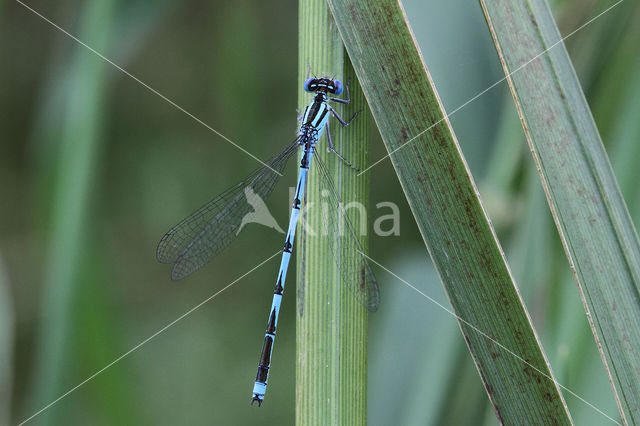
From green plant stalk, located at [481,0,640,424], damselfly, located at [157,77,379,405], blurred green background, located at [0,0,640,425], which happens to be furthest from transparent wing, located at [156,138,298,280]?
green plant stalk, located at [481,0,640,424]

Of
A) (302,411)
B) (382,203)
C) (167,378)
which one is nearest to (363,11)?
(302,411)

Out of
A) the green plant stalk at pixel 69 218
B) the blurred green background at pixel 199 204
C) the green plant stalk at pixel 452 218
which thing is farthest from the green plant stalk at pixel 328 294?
the green plant stalk at pixel 69 218

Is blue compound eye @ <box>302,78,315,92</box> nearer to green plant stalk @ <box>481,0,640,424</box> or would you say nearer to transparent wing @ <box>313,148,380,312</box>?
transparent wing @ <box>313,148,380,312</box>

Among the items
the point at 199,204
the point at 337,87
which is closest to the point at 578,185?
the point at 337,87

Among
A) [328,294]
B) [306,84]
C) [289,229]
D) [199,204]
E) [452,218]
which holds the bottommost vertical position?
[328,294]

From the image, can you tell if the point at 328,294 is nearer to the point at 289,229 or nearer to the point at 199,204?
the point at 289,229

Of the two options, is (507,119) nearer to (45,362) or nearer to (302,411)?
(302,411)
